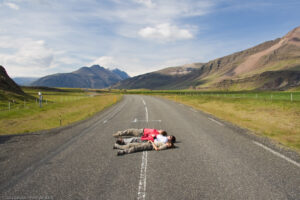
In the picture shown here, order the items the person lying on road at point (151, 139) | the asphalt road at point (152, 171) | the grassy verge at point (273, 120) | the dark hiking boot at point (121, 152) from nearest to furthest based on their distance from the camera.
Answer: the asphalt road at point (152, 171) < the dark hiking boot at point (121, 152) < the person lying on road at point (151, 139) < the grassy verge at point (273, 120)

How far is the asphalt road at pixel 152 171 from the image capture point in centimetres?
456

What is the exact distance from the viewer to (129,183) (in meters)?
5.04

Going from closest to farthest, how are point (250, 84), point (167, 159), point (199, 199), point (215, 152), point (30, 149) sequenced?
1. point (199, 199)
2. point (167, 159)
3. point (215, 152)
4. point (30, 149)
5. point (250, 84)

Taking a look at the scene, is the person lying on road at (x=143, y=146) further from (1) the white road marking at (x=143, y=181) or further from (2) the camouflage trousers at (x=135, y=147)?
(1) the white road marking at (x=143, y=181)

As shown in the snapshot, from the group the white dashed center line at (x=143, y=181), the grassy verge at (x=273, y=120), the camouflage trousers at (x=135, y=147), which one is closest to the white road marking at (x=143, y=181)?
the white dashed center line at (x=143, y=181)

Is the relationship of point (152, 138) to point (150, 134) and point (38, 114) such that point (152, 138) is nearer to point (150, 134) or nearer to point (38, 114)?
point (150, 134)

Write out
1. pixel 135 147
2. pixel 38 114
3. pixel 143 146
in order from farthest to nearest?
pixel 38 114 → pixel 143 146 → pixel 135 147

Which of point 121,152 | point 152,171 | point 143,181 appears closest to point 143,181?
point 143,181

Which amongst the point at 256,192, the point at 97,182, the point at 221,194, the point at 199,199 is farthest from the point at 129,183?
the point at 256,192

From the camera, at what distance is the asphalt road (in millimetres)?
4559

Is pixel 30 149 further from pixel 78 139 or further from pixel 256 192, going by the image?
pixel 256 192

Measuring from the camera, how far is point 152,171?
575 cm

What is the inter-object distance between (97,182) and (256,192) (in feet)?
12.4

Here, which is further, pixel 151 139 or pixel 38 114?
pixel 38 114
